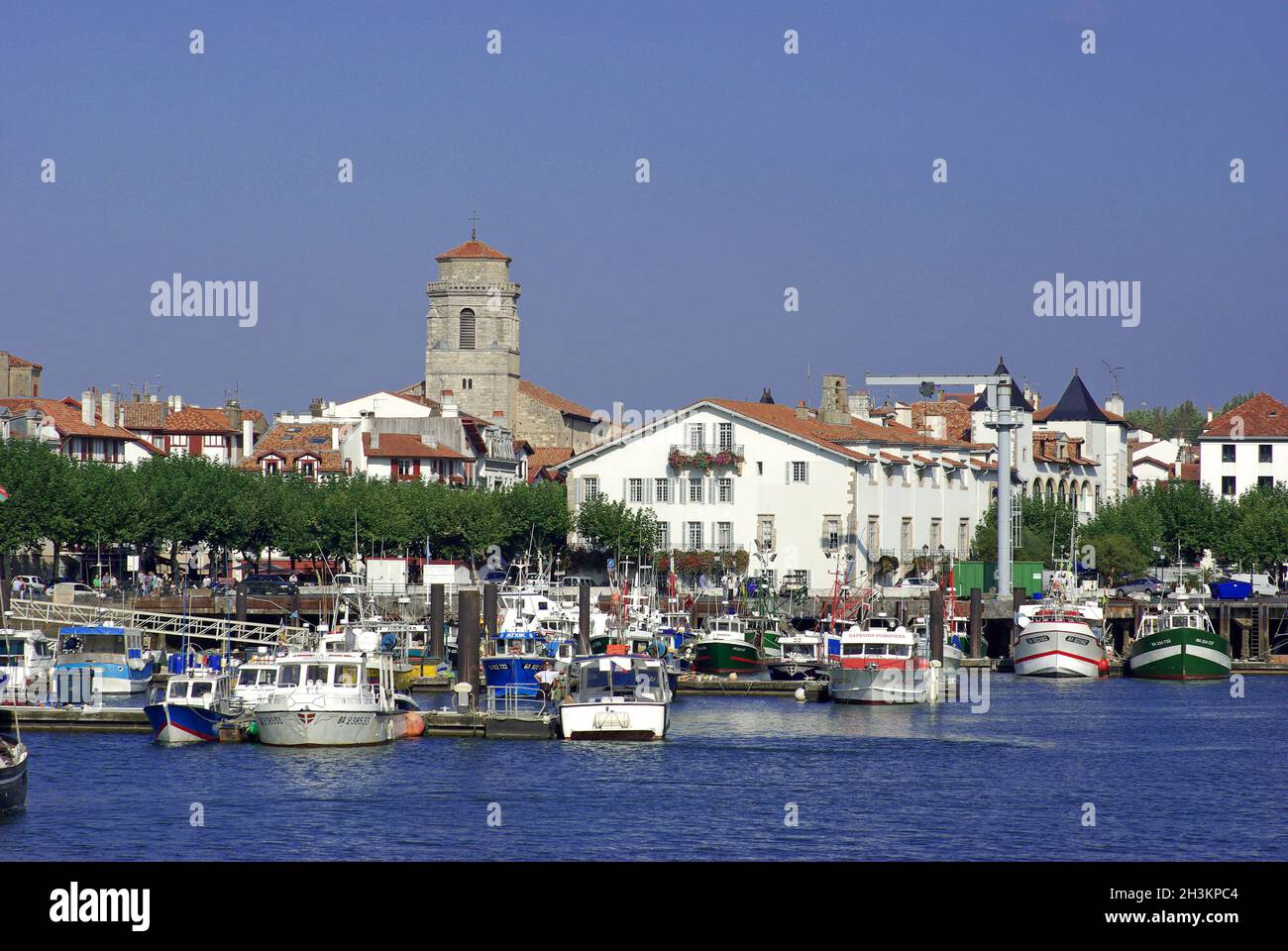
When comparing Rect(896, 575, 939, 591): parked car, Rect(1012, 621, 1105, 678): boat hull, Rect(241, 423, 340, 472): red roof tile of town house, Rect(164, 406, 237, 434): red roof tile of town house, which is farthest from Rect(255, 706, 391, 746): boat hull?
Rect(164, 406, 237, 434): red roof tile of town house

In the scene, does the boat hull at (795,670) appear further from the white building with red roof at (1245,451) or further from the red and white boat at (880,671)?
the white building with red roof at (1245,451)

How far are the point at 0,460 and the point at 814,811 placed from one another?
6997cm

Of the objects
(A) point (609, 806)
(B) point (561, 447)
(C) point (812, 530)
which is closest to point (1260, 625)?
(C) point (812, 530)

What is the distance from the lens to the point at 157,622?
83.2 m

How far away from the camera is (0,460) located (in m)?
100

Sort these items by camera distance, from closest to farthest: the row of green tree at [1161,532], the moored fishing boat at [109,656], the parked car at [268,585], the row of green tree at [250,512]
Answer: the moored fishing boat at [109,656]
the parked car at [268,585]
the row of green tree at [250,512]
the row of green tree at [1161,532]

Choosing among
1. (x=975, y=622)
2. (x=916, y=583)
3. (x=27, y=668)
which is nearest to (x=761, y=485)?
(x=916, y=583)

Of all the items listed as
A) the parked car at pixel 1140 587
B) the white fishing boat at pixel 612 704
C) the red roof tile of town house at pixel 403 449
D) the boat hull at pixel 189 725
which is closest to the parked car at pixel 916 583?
the parked car at pixel 1140 587

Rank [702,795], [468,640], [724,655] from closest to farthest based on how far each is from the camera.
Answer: [702,795] → [468,640] → [724,655]

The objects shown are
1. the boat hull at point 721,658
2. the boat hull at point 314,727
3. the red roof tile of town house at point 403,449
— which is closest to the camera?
the boat hull at point 314,727

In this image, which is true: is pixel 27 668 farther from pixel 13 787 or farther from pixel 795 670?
pixel 795 670

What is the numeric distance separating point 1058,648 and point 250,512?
46.3 metres

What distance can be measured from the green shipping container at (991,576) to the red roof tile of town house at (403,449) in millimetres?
38117

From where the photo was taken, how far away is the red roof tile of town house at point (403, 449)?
12962 centimetres
